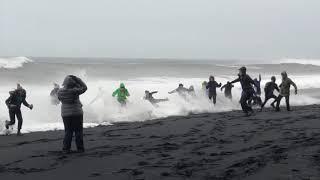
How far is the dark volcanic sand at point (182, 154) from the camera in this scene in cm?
762

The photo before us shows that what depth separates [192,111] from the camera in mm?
21828

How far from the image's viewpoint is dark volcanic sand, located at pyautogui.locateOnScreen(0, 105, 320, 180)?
7617 mm

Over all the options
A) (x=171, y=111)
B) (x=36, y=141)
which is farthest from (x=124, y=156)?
(x=171, y=111)

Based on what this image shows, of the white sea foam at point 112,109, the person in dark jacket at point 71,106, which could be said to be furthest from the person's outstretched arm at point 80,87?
the white sea foam at point 112,109

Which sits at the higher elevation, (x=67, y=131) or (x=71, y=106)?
(x=71, y=106)

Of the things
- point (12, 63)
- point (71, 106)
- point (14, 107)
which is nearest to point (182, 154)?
point (71, 106)

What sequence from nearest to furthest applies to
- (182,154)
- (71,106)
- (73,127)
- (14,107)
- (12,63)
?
(182,154), (71,106), (73,127), (14,107), (12,63)

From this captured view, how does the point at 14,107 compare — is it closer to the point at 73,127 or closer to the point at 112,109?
the point at 73,127

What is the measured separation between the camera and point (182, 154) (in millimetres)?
9102

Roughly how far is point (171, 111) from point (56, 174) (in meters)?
13.5

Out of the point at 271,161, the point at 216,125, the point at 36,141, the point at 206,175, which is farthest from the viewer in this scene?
the point at 216,125

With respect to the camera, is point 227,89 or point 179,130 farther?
point 227,89

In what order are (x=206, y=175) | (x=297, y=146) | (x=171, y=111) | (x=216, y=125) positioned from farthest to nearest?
1. (x=171, y=111)
2. (x=216, y=125)
3. (x=297, y=146)
4. (x=206, y=175)

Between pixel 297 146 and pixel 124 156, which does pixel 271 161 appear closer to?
pixel 297 146
